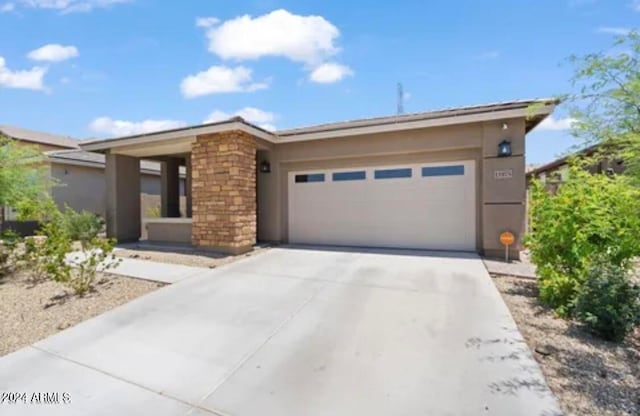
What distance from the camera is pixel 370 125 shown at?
8.62 m

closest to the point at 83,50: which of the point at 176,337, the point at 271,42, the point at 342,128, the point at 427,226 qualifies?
the point at 271,42

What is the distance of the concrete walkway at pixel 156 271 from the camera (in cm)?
604

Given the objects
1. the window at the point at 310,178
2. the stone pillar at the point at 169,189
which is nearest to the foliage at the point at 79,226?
the stone pillar at the point at 169,189

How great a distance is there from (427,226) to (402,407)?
22.5ft

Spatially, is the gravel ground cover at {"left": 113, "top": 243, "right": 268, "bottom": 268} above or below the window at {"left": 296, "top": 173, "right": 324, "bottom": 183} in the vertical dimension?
below

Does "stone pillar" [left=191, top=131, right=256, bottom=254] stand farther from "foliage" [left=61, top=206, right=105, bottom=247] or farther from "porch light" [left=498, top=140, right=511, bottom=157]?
"porch light" [left=498, top=140, right=511, bottom=157]

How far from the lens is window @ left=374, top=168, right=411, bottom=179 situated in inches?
349

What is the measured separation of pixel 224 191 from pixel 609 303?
772 cm

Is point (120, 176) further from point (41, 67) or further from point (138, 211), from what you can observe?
point (41, 67)

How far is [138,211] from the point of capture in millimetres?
11531

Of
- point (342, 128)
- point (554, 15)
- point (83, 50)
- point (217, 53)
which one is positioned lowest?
point (342, 128)

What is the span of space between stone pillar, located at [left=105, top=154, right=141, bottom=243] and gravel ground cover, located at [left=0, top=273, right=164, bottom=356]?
183 inches

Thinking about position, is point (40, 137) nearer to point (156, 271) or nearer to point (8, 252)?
point (8, 252)

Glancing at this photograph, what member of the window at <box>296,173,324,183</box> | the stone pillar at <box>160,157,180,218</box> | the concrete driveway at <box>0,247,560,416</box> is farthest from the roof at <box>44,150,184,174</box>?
the concrete driveway at <box>0,247,560,416</box>
